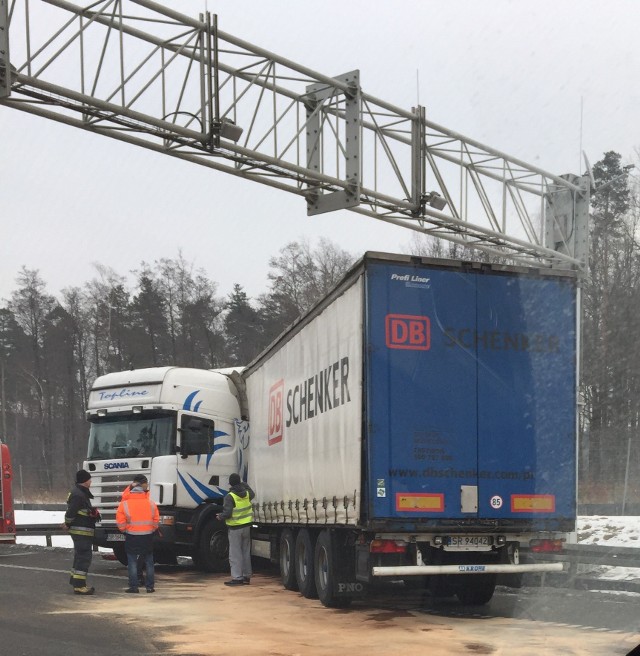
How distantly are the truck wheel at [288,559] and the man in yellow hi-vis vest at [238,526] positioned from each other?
3.02 ft

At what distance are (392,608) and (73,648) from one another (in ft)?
13.7

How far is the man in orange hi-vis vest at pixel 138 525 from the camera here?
49.8 ft

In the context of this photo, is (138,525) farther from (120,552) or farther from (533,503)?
(533,503)

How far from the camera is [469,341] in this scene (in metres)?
11.7

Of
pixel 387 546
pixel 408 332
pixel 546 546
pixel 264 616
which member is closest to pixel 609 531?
pixel 546 546

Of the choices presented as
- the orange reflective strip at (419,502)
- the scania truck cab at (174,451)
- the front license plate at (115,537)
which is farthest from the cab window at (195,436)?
the orange reflective strip at (419,502)

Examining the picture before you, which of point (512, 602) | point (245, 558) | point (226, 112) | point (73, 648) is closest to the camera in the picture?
point (73, 648)

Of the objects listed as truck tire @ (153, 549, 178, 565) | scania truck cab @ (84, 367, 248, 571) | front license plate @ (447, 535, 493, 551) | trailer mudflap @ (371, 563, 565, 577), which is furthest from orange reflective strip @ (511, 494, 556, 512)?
truck tire @ (153, 549, 178, 565)

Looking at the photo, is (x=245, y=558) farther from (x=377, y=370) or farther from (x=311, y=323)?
(x=377, y=370)

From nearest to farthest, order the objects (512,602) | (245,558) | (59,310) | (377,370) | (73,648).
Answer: (73,648), (377,370), (512,602), (245,558), (59,310)

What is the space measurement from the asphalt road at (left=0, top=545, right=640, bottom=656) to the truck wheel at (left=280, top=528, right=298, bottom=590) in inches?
7.4

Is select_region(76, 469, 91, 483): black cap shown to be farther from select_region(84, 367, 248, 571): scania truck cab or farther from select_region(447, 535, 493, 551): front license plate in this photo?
select_region(447, 535, 493, 551): front license plate

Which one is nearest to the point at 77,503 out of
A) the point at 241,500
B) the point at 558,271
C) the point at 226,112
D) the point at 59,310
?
the point at 241,500

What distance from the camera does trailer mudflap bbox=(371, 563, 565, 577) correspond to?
11.4 m
